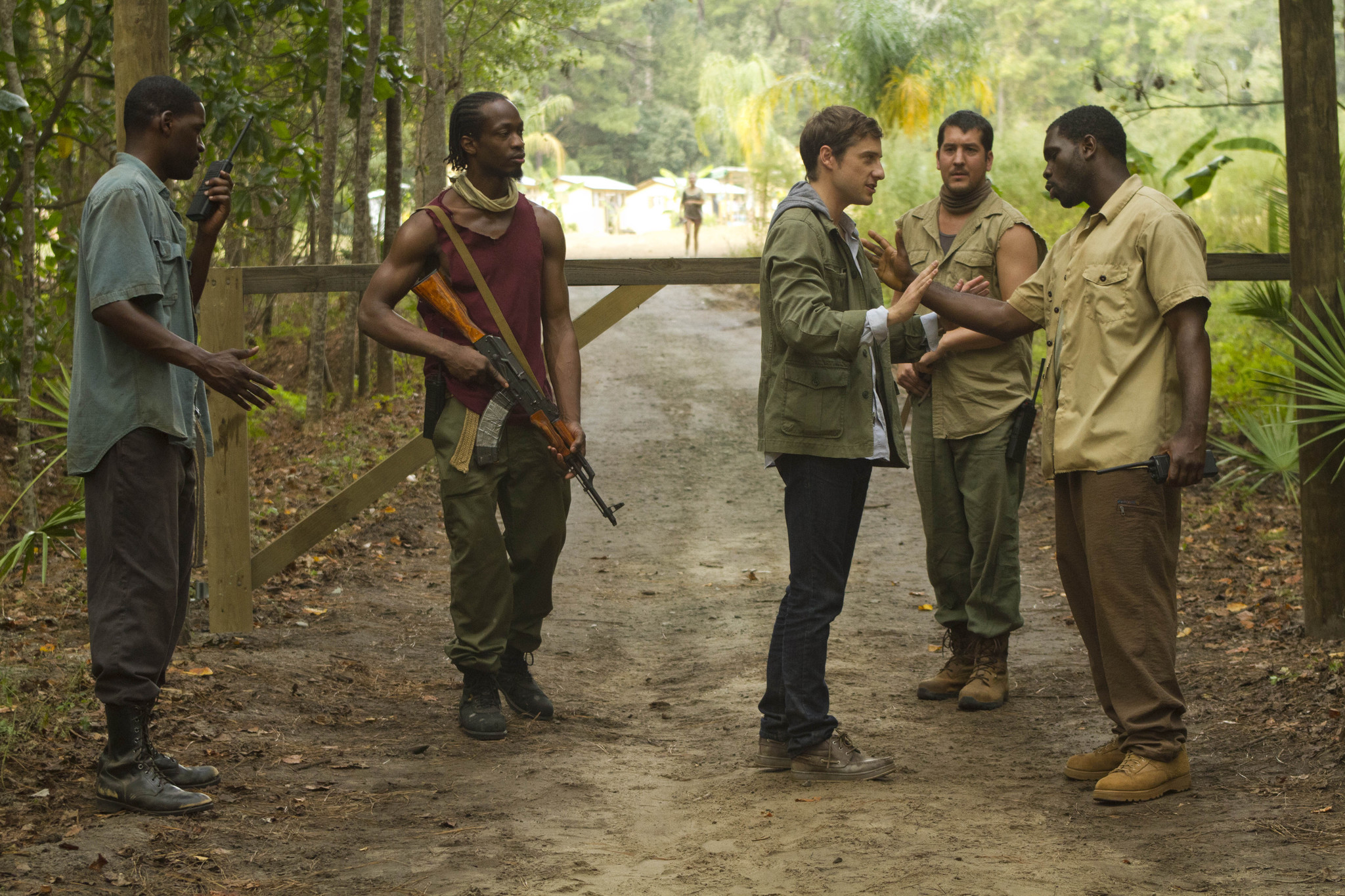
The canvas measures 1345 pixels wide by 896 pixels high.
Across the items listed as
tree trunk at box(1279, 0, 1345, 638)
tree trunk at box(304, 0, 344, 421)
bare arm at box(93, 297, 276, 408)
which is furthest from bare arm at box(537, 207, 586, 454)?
tree trunk at box(304, 0, 344, 421)

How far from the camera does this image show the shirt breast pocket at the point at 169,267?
380cm

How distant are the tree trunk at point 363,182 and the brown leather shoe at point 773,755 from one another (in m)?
8.51

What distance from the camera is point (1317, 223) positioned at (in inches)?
211

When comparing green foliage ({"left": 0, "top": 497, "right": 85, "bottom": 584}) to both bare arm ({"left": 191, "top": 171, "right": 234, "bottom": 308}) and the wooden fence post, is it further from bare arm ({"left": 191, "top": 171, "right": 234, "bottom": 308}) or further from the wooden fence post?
bare arm ({"left": 191, "top": 171, "right": 234, "bottom": 308})

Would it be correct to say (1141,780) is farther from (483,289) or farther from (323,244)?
(323,244)

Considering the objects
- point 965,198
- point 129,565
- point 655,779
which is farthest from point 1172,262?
point 129,565

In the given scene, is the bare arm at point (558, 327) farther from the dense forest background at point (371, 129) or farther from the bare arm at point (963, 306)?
the dense forest background at point (371, 129)

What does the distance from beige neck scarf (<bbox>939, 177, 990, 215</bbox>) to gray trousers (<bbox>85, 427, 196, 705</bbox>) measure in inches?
128

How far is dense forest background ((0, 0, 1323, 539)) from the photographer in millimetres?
8234

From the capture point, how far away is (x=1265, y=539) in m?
7.91

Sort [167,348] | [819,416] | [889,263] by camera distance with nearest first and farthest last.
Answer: [167,348], [819,416], [889,263]

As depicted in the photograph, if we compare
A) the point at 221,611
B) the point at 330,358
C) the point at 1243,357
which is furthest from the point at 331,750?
the point at 330,358

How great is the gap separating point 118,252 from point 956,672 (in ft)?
12.1

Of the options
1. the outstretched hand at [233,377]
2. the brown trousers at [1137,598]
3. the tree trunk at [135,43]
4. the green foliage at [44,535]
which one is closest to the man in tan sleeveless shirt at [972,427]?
the brown trousers at [1137,598]
